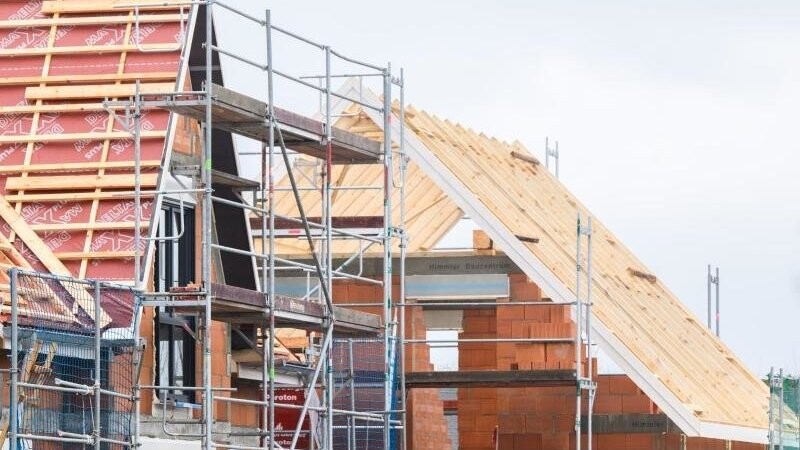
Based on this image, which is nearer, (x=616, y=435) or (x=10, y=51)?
(x=10, y=51)

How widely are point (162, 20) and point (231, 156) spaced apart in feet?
5.33

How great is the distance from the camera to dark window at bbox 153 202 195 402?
64.0 feet

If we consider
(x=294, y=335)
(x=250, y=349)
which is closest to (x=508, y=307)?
(x=294, y=335)

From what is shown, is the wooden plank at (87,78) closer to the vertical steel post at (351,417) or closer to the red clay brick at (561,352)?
the vertical steel post at (351,417)

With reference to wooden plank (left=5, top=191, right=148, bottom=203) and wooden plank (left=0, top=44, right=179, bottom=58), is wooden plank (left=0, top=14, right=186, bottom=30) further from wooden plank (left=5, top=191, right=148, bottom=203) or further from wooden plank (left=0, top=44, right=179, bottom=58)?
wooden plank (left=5, top=191, right=148, bottom=203)

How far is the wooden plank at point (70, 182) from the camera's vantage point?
770 inches

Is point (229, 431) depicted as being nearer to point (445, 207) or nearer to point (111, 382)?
point (111, 382)

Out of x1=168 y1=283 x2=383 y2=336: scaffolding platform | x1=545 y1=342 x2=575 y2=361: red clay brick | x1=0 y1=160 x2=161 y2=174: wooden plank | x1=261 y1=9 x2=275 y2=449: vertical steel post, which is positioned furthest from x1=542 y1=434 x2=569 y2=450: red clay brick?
x1=0 y1=160 x2=161 y2=174: wooden plank

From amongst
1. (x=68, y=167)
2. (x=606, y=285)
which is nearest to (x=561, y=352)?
(x=606, y=285)

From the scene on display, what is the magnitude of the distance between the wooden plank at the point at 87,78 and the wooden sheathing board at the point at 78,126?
0.03 ft

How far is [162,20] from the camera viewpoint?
21.1 m

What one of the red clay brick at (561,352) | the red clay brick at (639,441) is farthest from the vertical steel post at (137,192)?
the red clay brick at (639,441)

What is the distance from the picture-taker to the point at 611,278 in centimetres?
3247

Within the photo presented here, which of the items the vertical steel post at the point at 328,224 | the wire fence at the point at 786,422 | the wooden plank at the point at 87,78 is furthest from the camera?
the wire fence at the point at 786,422
